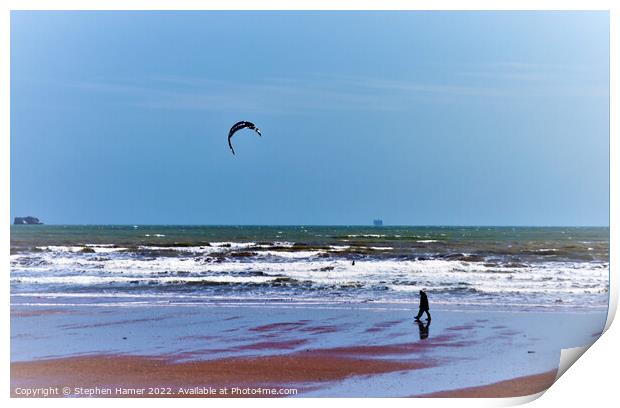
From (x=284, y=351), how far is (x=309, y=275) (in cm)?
845

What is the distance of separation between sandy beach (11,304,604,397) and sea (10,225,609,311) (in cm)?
128

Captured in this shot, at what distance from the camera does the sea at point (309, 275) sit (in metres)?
12.9

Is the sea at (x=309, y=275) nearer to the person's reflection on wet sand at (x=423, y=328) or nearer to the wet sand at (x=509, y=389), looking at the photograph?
the person's reflection on wet sand at (x=423, y=328)

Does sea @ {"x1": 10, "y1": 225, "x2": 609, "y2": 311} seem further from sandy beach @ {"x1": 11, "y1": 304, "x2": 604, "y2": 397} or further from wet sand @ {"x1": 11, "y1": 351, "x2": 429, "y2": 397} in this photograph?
wet sand @ {"x1": 11, "y1": 351, "x2": 429, "y2": 397}

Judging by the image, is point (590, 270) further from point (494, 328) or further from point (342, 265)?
point (494, 328)

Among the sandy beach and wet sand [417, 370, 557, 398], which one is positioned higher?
the sandy beach

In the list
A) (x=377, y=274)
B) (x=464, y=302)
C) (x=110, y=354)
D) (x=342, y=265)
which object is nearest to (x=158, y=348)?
A: (x=110, y=354)

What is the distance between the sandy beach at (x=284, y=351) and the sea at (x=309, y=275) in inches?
50.6

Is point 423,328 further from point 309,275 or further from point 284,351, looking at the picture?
point 309,275

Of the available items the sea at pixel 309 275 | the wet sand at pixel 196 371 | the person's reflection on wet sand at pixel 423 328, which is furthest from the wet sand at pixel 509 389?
the person's reflection on wet sand at pixel 423 328

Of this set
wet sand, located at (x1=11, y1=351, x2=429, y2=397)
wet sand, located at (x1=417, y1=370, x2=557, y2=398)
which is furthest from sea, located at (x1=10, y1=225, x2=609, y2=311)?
wet sand, located at (x1=11, y1=351, x2=429, y2=397)

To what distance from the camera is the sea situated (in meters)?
12.9

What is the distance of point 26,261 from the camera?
63.0ft

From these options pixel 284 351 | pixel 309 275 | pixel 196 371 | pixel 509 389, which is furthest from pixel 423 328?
pixel 309 275
